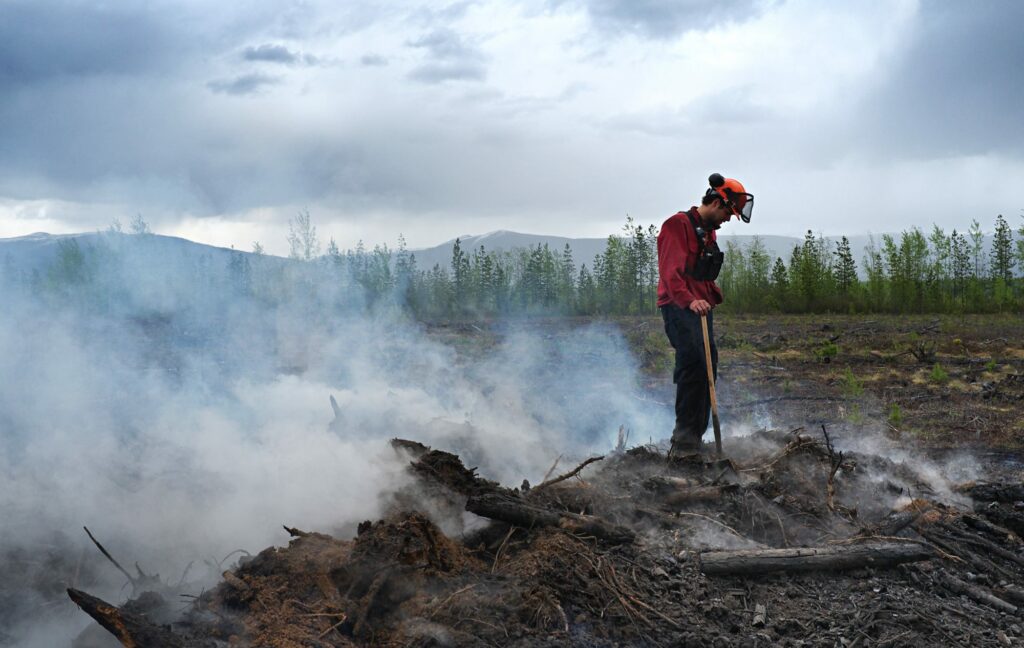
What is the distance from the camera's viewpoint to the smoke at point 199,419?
3.76 m

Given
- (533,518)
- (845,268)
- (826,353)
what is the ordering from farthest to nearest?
(845,268), (826,353), (533,518)

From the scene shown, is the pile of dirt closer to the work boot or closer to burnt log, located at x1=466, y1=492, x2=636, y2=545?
burnt log, located at x1=466, y1=492, x2=636, y2=545

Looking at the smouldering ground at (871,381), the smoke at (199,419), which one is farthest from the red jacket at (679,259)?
the smouldering ground at (871,381)

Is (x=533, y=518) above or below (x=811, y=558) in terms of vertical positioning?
above

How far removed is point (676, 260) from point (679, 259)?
23mm

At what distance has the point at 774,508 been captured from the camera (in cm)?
433

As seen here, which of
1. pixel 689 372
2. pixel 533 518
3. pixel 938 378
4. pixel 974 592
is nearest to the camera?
pixel 974 592

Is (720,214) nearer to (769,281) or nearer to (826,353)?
(826,353)

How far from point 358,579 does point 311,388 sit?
10.8ft

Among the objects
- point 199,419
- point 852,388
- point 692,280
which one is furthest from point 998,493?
point 199,419

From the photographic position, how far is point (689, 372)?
18.0 ft

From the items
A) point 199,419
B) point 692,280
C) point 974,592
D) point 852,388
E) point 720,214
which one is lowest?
point 974,592

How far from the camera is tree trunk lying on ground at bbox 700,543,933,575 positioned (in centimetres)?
363

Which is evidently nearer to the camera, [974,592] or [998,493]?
[974,592]
